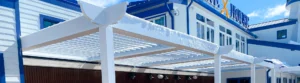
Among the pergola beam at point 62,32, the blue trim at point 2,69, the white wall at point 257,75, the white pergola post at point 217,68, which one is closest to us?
the pergola beam at point 62,32

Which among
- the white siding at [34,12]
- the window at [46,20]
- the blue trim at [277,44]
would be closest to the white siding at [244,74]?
the blue trim at [277,44]

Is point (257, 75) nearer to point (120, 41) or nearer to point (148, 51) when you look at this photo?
point (148, 51)

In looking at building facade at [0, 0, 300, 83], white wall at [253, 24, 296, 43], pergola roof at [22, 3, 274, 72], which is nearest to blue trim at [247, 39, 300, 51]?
building facade at [0, 0, 300, 83]

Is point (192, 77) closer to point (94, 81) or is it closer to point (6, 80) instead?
point (94, 81)

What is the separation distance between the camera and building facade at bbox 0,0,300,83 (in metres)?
4.28

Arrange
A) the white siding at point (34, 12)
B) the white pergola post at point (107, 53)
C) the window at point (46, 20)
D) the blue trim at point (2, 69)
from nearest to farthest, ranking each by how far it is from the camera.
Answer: the white pergola post at point (107, 53), the blue trim at point (2, 69), the white siding at point (34, 12), the window at point (46, 20)

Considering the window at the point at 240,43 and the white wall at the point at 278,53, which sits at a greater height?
the window at the point at 240,43

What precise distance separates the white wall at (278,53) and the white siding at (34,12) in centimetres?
1303

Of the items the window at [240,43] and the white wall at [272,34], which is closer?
the window at [240,43]

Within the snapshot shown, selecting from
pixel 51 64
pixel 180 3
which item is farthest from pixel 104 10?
pixel 180 3

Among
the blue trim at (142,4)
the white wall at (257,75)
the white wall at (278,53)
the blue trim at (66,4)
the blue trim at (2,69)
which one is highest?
the blue trim at (142,4)

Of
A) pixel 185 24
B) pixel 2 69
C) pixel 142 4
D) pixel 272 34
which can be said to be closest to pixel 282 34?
pixel 272 34

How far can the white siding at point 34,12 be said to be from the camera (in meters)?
5.41

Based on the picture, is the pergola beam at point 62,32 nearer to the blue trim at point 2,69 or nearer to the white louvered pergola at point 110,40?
the white louvered pergola at point 110,40
